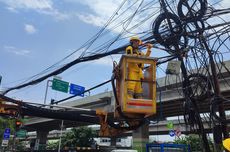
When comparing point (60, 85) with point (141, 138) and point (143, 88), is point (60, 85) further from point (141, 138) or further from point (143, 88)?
point (143, 88)

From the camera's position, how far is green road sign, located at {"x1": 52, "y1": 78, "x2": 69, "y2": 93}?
24.9 m

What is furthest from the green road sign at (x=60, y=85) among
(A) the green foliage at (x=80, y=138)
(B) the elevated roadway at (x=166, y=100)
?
(A) the green foliage at (x=80, y=138)

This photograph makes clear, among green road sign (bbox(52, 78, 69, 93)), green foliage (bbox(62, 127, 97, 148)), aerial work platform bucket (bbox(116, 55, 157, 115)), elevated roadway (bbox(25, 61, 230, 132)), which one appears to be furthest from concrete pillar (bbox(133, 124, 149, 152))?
aerial work platform bucket (bbox(116, 55, 157, 115))

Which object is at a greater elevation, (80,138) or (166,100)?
(166,100)

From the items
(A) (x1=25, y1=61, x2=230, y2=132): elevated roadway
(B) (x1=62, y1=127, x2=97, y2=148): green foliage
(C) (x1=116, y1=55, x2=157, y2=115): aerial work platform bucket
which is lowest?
(C) (x1=116, y1=55, x2=157, y2=115): aerial work platform bucket

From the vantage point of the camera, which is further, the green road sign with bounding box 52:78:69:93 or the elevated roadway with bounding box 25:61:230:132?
the green road sign with bounding box 52:78:69:93

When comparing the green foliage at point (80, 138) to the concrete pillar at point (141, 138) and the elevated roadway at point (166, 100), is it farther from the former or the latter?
the concrete pillar at point (141, 138)

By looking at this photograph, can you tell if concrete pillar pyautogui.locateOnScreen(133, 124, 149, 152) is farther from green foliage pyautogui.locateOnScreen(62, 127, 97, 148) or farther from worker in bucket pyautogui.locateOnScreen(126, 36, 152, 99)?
worker in bucket pyautogui.locateOnScreen(126, 36, 152, 99)

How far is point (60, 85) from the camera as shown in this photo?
995 inches

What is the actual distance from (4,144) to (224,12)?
16783 mm

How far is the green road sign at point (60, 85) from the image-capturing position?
24859 millimetres

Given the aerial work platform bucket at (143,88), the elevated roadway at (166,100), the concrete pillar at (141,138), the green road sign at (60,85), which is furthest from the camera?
the concrete pillar at (141,138)

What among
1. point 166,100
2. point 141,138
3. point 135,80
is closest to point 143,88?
point 135,80

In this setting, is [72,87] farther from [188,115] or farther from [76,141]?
[76,141]
